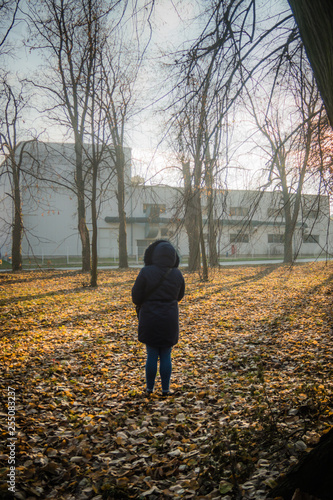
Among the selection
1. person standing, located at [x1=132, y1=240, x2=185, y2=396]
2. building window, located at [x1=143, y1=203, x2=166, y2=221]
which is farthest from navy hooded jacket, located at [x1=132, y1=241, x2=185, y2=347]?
building window, located at [x1=143, y1=203, x2=166, y2=221]

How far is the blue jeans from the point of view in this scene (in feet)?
12.9

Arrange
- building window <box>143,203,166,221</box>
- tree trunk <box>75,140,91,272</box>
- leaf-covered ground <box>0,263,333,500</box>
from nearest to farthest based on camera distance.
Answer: leaf-covered ground <box>0,263,333,500</box>, building window <box>143,203,166,221</box>, tree trunk <box>75,140,91,272</box>

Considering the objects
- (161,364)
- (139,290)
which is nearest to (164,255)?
(139,290)

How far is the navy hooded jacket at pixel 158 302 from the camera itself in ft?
12.5

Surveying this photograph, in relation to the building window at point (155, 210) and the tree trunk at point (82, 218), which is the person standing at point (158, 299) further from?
the tree trunk at point (82, 218)

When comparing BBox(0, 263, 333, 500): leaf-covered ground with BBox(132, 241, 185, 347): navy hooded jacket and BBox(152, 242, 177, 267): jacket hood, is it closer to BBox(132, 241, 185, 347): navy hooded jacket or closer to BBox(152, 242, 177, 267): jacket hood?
BBox(132, 241, 185, 347): navy hooded jacket


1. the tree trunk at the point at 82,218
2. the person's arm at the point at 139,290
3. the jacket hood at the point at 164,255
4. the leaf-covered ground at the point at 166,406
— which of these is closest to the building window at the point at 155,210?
the tree trunk at the point at 82,218

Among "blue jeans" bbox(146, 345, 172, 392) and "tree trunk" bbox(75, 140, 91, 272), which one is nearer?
"blue jeans" bbox(146, 345, 172, 392)

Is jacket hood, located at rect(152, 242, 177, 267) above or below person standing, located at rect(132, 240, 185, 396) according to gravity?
above

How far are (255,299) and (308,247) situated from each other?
31081 mm

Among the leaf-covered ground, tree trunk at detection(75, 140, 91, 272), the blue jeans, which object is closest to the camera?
the leaf-covered ground

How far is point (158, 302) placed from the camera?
3.82 metres

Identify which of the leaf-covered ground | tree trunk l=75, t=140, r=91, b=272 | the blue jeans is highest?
tree trunk l=75, t=140, r=91, b=272

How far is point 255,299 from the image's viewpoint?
10820 mm
